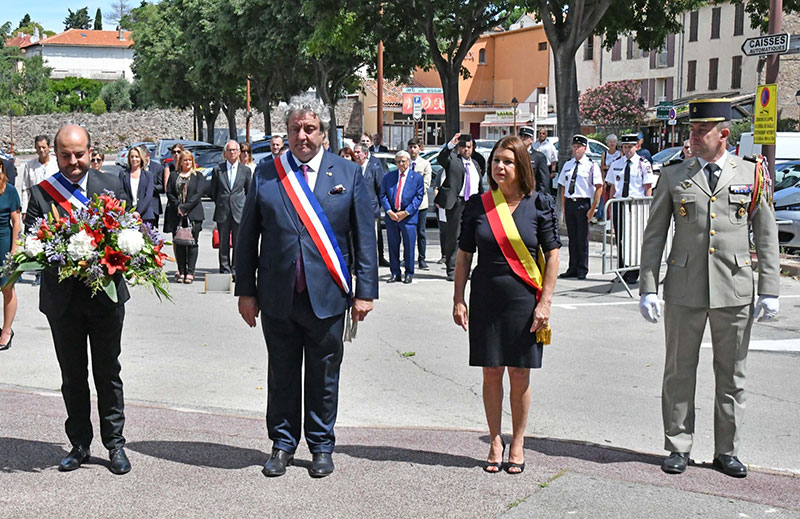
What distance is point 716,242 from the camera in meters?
5.24

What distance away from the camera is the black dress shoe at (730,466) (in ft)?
17.0

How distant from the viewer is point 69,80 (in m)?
110

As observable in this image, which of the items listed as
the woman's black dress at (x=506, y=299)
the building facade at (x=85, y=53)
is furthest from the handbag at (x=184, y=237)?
the building facade at (x=85, y=53)

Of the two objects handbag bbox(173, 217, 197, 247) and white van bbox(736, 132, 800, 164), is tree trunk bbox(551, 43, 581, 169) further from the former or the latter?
handbag bbox(173, 217, 197, 247)

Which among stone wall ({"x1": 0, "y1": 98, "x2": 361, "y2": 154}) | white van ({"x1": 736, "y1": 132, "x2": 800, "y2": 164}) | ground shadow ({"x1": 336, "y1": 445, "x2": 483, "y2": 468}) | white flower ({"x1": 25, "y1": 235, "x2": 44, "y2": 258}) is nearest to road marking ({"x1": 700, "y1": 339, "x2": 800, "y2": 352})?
Answer: ground shadow ({"x1": 336, "y1": 445, "x2": 483, "y2": 468})

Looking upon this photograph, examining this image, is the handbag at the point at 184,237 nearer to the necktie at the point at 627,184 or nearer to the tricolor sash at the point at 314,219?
the necktie at the point at 627,184

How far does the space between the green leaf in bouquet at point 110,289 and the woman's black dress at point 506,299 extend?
174cm

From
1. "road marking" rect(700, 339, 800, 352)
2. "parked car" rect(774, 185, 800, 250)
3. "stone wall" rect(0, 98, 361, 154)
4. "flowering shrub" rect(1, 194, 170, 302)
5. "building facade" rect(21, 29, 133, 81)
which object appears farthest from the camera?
"building facade" rect(21, 29, 133, 81)

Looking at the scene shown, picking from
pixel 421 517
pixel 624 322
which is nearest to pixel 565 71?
pixel 624 322

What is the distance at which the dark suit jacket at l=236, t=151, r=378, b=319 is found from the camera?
5.01 m

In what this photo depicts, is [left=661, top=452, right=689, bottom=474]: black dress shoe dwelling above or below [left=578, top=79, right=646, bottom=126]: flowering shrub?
below

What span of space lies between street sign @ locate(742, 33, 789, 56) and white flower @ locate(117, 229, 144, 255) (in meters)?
10.7

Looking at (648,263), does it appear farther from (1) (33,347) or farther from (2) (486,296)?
(1) (33,347)

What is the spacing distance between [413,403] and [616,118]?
4685cm
